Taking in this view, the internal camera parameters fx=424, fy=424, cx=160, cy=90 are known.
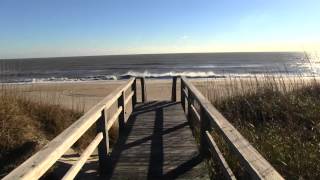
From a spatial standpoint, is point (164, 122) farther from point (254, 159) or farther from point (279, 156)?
point (254, 159)

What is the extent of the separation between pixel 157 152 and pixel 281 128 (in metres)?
2.30

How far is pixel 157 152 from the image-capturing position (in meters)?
5.69

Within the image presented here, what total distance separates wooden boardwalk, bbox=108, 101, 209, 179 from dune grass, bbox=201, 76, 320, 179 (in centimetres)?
46

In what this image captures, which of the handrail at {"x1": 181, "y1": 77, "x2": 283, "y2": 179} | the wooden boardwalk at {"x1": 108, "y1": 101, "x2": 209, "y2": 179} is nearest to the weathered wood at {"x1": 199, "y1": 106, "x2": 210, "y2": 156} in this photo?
the wooden boardwalk at {"x1": 108, "y1": 101, "x2": 209, "y2": 179}

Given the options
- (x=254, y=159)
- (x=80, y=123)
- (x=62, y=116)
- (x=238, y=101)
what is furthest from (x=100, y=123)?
(x=238, y=101)

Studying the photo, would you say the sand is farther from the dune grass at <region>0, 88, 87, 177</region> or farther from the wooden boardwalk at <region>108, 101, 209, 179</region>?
the wooden boardwalk at <region>108, 101, 209, 179</region>

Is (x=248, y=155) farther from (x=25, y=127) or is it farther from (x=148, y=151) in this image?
(x=25, y=127)

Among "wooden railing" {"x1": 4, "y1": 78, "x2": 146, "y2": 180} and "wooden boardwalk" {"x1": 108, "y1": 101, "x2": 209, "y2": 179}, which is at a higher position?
"wooden railing" {"x1": 4, "y1": 78, "x2": 146, "y2": 180}

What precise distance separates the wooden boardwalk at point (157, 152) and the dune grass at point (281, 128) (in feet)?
1.51

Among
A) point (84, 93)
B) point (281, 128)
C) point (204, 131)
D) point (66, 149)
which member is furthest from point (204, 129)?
point (84, 93)

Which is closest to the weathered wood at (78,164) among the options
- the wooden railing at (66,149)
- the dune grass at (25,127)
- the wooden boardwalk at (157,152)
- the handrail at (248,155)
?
the wooden railing at (66,149)

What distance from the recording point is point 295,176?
14.2 feet

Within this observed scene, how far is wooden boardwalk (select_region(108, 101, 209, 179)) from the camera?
478 cm

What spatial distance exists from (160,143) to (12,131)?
2418 millimetres
